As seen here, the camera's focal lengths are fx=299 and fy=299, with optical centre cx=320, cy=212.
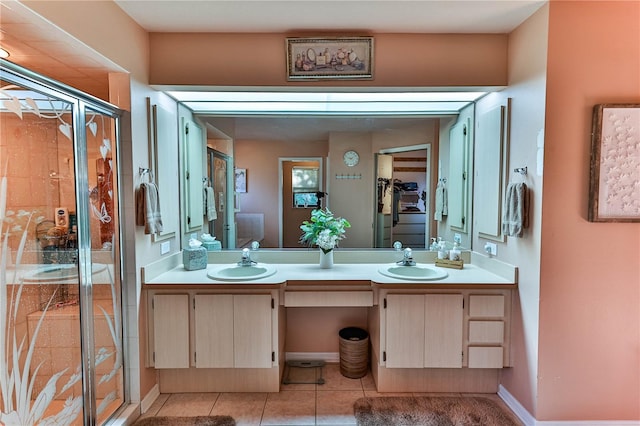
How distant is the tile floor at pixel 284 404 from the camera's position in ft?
6.67

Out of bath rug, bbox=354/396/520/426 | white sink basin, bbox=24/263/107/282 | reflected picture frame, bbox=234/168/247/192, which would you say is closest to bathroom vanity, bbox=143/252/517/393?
bath rug, bbox=354/396/520/426

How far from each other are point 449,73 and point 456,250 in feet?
4.67

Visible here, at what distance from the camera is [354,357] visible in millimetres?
2486

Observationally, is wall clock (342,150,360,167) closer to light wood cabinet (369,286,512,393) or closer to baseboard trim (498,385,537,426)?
light wood cabinet (369,286,512,393)

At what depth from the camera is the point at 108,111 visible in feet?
6.07

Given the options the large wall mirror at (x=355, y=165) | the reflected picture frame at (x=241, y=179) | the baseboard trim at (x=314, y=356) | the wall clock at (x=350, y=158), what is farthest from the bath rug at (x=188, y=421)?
the wall clock at (x=350, y=158)

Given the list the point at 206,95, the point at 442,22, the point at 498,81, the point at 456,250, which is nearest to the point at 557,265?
the point at 456,250

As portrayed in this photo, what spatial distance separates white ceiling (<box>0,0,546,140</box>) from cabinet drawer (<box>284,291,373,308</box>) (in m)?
1.88

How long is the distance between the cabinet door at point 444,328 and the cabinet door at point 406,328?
0.18 ft

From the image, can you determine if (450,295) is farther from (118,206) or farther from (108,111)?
(108,111)

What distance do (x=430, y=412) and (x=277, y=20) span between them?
2.89m

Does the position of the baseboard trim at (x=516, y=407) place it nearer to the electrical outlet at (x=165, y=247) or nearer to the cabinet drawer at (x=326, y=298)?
the cabinet drawer at (x=326, y=298)

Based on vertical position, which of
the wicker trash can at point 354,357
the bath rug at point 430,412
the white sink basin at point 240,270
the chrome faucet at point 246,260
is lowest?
the bath rug at point 430,412

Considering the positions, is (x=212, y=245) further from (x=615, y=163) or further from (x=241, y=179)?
(x=615, y=163)
